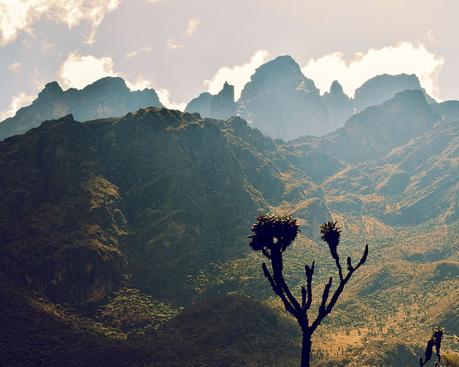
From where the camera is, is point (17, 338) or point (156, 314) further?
point (156, 314)

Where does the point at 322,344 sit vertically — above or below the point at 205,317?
below

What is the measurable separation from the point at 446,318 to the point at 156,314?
105 metres

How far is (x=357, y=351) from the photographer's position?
155000 mm

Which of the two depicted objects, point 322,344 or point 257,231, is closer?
point 257,231

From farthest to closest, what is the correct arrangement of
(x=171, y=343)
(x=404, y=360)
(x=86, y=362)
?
(x=171, y=343) → (x=404, y=360) → (x=86, y=362)

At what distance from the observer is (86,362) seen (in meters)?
140

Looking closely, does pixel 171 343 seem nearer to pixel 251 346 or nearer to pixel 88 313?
pixel 251 346

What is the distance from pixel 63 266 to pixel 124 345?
183 feet

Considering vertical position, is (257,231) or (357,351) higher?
(257,231)

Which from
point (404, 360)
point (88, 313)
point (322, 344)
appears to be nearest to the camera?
point (404, 360)

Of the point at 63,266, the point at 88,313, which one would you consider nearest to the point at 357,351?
the point at 88,313

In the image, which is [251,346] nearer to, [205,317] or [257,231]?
[205,317]

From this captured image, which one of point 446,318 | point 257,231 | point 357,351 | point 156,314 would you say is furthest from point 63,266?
point 257,231

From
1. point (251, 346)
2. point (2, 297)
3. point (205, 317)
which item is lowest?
point (251, 346)
